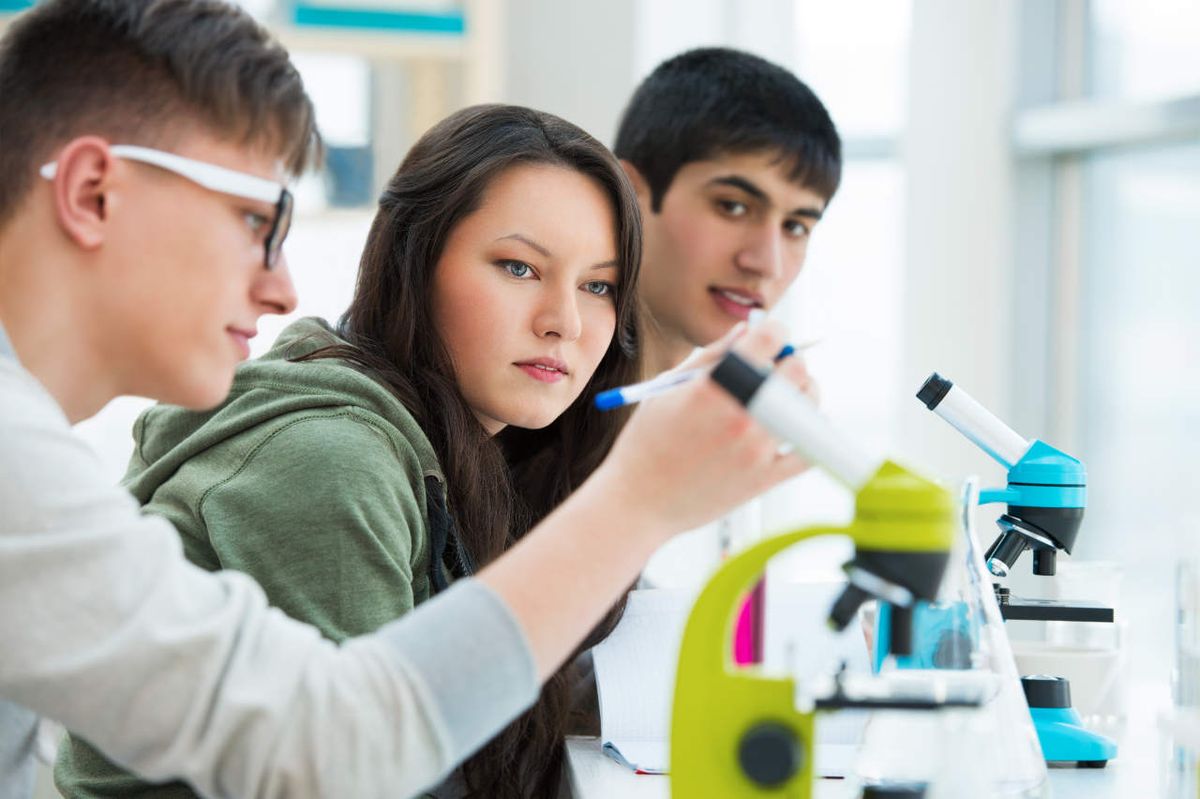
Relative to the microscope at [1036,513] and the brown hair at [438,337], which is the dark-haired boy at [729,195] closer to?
→ the brown hair at [438,337]

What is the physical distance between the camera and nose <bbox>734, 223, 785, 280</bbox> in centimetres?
208

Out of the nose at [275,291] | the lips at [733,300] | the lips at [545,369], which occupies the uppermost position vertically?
the nose at [275,291]

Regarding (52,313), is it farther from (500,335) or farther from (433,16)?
(433,16)

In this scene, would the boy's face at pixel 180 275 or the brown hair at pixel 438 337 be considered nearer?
the boy's face at pixel 180 275

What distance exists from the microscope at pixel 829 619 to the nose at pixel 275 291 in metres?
0.35

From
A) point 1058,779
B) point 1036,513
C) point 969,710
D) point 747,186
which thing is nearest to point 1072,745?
point 1058,779

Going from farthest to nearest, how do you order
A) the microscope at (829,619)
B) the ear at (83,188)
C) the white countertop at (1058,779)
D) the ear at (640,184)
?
the ear at (640,184) → the white countertop at (1058,779) → the ear at (83,188) → the microscope at (829,619)

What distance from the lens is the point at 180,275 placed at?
92 cm

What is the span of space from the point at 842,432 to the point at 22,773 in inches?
28.1

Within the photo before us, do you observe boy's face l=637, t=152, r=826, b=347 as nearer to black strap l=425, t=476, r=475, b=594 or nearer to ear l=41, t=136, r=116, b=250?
black strap l=425, t=476, r=475, b=594

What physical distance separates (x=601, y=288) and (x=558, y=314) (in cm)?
11

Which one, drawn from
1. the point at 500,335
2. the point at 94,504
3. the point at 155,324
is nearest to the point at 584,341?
the point at 500,335

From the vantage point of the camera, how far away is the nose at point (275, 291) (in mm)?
977

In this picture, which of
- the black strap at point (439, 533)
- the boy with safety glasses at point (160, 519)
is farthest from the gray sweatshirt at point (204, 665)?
the black strap at point (439, 533)
